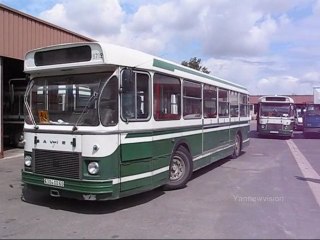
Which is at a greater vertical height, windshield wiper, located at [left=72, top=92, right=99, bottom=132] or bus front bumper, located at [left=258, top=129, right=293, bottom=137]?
windshield wiper, located at [left=72, top=92, right=99, bottom=132]

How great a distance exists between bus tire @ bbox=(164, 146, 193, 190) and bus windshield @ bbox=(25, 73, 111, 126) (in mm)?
2611

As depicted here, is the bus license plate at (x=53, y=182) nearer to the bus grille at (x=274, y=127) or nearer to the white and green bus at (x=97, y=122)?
the white and green bus at (x=97, y=122)

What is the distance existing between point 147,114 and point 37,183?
7.76 ft

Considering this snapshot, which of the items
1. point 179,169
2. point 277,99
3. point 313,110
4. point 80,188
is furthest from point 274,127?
point 80,188

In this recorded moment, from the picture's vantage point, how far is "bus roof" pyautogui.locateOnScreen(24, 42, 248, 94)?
Answer: 7781 mm

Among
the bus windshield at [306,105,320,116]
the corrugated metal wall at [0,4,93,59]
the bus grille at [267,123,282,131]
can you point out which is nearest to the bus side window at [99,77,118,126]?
the corrugated metal wall at [0,4,93,59]

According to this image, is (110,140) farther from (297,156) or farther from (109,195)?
(297,156)

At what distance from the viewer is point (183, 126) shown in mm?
10367

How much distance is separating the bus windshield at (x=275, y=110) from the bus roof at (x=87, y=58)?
2082 centimetres

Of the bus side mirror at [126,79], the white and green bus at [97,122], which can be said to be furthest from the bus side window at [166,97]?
the bus side mirror at [126,79]

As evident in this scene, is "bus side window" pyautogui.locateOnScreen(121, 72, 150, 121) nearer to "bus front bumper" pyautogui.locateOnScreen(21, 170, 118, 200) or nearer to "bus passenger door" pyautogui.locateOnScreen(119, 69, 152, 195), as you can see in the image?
"bus passenger door" pyautogui.locateOnScreen(119, 69, 152, 195)

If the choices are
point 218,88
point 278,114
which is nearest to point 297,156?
point 218,88

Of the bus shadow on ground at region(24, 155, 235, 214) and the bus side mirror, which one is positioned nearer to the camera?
the bus side mirror

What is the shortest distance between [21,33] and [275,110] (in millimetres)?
17721
